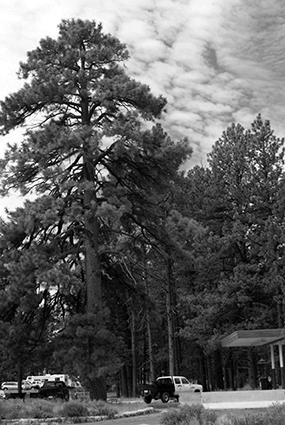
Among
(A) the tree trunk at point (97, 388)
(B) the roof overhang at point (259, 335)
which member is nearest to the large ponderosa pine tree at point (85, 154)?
(A) the tree trunk at point (97, 388)

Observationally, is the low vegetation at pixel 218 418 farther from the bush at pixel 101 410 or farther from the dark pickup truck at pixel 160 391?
the dark pickup truck at pixel 160 391

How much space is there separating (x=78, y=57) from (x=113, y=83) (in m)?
2.31

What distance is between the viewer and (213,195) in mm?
40000

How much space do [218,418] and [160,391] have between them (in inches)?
769

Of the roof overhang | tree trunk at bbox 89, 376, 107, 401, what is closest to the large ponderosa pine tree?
tree trunk at bbox 89, 376, 107, 401

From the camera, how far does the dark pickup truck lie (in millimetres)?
30203

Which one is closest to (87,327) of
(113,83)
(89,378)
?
(89,378)

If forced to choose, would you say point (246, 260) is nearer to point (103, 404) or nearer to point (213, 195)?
point (213, 195)

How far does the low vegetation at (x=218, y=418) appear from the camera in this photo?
403 inches

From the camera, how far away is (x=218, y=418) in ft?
38.3

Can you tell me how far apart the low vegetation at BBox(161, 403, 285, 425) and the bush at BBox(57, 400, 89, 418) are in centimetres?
605

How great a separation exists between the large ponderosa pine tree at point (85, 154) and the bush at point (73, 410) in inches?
131

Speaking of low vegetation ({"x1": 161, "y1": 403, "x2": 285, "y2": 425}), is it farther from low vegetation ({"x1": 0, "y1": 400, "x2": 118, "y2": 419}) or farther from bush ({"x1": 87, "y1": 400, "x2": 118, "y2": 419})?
bush ({"x1": 87, "y1": 400, "x2": 118, "y2": 419})

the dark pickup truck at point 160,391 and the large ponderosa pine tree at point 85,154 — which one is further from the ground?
the large ponderosa pine tree at point 85,154
